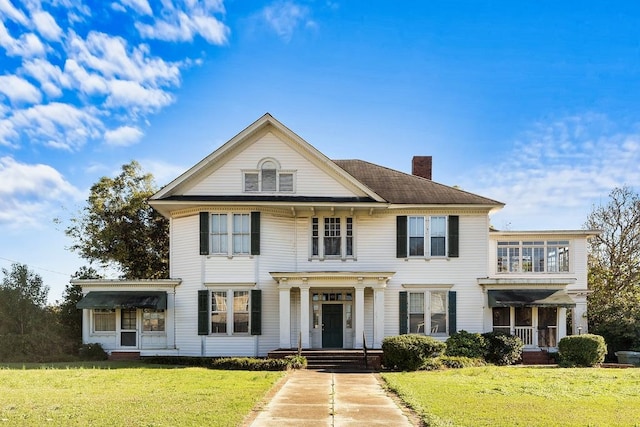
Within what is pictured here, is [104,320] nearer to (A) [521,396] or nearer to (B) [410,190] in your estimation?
(B) [410,190]

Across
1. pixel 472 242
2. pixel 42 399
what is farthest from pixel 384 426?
pixel 472 242

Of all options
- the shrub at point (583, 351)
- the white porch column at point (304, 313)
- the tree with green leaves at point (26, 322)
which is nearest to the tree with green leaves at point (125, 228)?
the tree with green leaves at point (26, 322)

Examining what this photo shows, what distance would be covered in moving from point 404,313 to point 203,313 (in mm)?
8230

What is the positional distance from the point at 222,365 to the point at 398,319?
765cm

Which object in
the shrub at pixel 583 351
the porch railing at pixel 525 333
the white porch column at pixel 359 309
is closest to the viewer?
the shrub at pixel 583 351

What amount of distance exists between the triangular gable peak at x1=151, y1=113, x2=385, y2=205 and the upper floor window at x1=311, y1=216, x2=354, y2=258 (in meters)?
1.18

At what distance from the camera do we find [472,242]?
2352cm

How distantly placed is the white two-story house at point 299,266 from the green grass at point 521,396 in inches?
200

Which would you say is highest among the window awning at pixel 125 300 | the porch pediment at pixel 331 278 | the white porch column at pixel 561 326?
the porch pediment at pixel 331 278

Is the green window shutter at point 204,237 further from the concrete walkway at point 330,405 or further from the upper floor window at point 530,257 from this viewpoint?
the upper floor window at point 530,257

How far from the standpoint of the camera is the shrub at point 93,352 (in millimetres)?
22453

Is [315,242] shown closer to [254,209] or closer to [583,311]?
[254,209]

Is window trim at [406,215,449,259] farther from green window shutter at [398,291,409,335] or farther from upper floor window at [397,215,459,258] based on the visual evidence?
green window shutter at [398,291,409,335]

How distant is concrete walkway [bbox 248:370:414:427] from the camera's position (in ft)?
33.2
